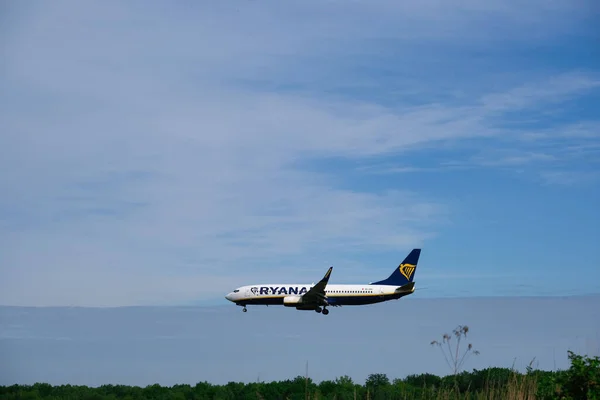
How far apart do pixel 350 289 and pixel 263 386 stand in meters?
49.3

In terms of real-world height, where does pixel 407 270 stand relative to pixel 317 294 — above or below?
above

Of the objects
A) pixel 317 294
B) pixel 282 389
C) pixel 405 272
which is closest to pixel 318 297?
pixel 317 294

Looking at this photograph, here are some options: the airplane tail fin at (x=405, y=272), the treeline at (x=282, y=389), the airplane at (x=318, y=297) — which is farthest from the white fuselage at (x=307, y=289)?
the treeline at (x=282, y=389)

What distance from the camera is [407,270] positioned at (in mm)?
90125

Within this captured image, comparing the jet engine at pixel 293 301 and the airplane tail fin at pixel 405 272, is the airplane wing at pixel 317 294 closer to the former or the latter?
the jet engine at pixel 293 301

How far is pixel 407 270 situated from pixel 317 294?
48.2ft

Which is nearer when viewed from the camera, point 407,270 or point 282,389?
point 282,389

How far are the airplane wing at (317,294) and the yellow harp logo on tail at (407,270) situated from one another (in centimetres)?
1232

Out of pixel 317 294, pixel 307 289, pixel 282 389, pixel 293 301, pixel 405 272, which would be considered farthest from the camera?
pixel 405 272

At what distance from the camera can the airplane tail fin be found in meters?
88.9

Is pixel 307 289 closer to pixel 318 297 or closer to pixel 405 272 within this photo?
pixel 318 297

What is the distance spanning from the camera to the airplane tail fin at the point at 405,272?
88875mm

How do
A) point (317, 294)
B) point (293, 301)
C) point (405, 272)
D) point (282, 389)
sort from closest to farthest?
1. point (282, 389)
2. point (317, 294)
3. point (293, 301)
4. point (405, 272)

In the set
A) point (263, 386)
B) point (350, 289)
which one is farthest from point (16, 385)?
point (350, 289)
